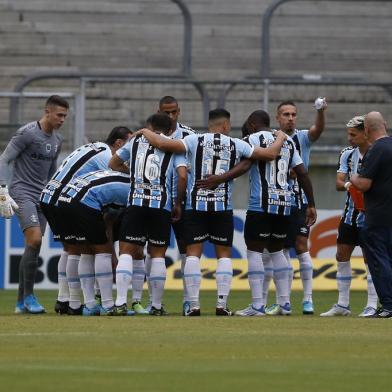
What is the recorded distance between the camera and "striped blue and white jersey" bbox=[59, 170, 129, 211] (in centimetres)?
1396

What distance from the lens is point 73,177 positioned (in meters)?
14.1

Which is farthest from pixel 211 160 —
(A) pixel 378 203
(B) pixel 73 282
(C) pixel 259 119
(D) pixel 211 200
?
(B) pixel 73 282

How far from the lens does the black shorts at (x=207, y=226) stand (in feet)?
45.0

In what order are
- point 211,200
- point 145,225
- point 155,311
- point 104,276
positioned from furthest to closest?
point 155,311 < point 104,276 < point 211,200 < point 145,225

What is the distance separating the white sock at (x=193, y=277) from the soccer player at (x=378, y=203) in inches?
64.8

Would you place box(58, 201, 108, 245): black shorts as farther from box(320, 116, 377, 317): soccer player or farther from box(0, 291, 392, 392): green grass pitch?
box(320, 116, 377, 317): soccer player

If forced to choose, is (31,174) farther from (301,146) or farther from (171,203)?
(301,146)

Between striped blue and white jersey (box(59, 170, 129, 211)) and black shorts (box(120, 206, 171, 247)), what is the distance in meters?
0.50

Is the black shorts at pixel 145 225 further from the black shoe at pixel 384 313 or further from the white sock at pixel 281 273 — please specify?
the black shoe at pixel 384 313

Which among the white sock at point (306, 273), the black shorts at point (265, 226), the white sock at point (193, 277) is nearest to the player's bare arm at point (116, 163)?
the white sock at point (193, 277)

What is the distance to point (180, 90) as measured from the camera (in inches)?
913

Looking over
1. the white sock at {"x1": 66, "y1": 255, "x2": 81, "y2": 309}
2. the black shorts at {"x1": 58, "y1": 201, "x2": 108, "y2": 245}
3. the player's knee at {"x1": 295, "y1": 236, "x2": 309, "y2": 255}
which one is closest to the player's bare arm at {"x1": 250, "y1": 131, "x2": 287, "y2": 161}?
the player's knee at {"x1": 295, "y1": 236, "x2": 309, "y2": 255}

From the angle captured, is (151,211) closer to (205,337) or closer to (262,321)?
(262,321)

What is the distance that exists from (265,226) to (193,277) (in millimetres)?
894
